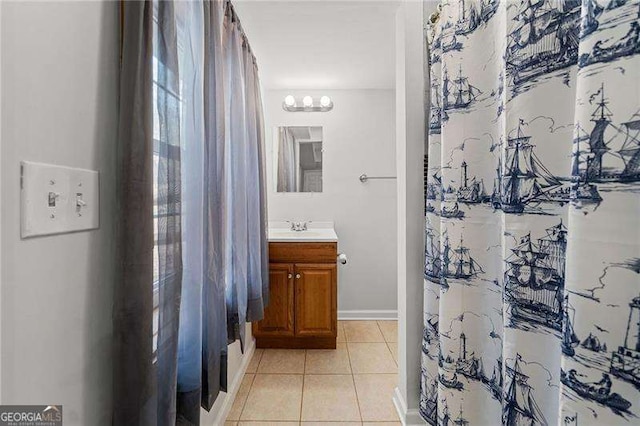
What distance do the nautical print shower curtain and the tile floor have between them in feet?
1.92

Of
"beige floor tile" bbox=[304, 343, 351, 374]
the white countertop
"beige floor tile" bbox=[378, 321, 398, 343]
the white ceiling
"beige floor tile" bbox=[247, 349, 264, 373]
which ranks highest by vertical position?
the white ceiling

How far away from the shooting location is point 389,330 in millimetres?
2912

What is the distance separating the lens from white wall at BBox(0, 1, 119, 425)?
0.53 metres

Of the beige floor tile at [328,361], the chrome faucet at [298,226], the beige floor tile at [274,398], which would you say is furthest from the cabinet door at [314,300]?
the chrome faucet at [298,226]

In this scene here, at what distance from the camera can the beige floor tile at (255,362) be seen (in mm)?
2213

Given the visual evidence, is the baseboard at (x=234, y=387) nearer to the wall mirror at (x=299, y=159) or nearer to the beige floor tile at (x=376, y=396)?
the beige floor tile at (x=376, y=396)

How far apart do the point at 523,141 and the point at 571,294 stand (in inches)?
15.9

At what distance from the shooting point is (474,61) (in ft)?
3.54

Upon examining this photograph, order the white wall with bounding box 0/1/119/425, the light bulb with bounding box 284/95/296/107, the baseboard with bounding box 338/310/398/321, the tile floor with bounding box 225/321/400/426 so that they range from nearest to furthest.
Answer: the white wall with bounding box 0/1/119/425, the tile floor with bounding box 225/321/400/426, the light bulb with bounding box 284/95/296/107, the baseboard with bounding box 338/310/398/321

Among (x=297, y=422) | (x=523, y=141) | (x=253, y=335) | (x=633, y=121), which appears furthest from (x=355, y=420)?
(x=633, y=121)

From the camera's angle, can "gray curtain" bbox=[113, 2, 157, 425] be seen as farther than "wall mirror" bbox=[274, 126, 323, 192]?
No

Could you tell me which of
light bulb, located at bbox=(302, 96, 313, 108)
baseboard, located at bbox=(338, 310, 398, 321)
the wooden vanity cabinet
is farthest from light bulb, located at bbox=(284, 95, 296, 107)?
baseboard, located at bbox=(338, 310, 398, 321)

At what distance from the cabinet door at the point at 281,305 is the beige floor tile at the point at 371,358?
550mm

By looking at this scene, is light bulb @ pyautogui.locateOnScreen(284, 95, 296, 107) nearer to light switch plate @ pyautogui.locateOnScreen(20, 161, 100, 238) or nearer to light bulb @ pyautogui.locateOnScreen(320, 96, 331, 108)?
light bulb @ pyautogui.locateOnScreen(320, 96, 331, 108)
